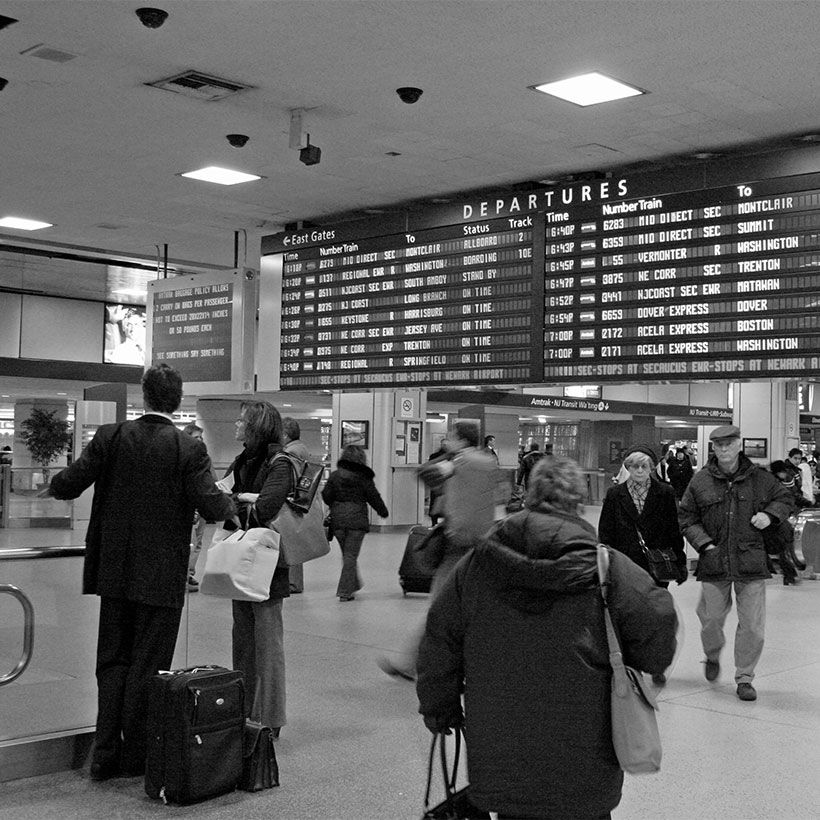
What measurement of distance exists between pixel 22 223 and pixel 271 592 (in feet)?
20.0

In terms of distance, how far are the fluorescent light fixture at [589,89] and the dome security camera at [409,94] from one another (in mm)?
634

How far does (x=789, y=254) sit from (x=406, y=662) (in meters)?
3.45

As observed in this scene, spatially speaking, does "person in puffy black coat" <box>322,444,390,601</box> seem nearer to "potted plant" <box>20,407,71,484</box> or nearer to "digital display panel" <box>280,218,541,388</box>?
"digital display panel" <box>280,218,541,388</box>

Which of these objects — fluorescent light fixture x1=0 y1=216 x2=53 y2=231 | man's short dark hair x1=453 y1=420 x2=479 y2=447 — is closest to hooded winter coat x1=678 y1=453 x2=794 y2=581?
man's short dark hair x1=453 y1=420 x2=479 y2=447

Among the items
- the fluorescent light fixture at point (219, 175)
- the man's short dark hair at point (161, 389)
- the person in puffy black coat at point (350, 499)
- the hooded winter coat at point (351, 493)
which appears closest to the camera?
the man's short dark hair at point (161, 389)

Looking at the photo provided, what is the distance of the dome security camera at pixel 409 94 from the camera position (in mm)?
5961

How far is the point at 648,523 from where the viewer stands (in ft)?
24.0

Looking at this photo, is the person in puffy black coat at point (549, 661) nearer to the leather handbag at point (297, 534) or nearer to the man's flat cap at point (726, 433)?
the leather handbag at point (297, 534)

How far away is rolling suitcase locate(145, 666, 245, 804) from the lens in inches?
179

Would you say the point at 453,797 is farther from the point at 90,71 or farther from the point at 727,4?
the point at 90,71

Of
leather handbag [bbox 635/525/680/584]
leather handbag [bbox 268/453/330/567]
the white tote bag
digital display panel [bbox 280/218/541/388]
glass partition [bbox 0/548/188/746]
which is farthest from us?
digital display panel [bbox 280/218/541/388]

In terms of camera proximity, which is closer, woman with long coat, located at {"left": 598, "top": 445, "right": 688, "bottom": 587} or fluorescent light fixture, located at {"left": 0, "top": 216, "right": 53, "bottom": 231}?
woman with long coat, located at {"left": 598, "top": 445, "right": 688, "bottom": 587}

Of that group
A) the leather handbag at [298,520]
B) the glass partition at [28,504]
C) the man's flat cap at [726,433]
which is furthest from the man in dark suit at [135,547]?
the glass partition at [28,504]

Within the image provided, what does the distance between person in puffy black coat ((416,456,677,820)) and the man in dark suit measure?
229 cm
